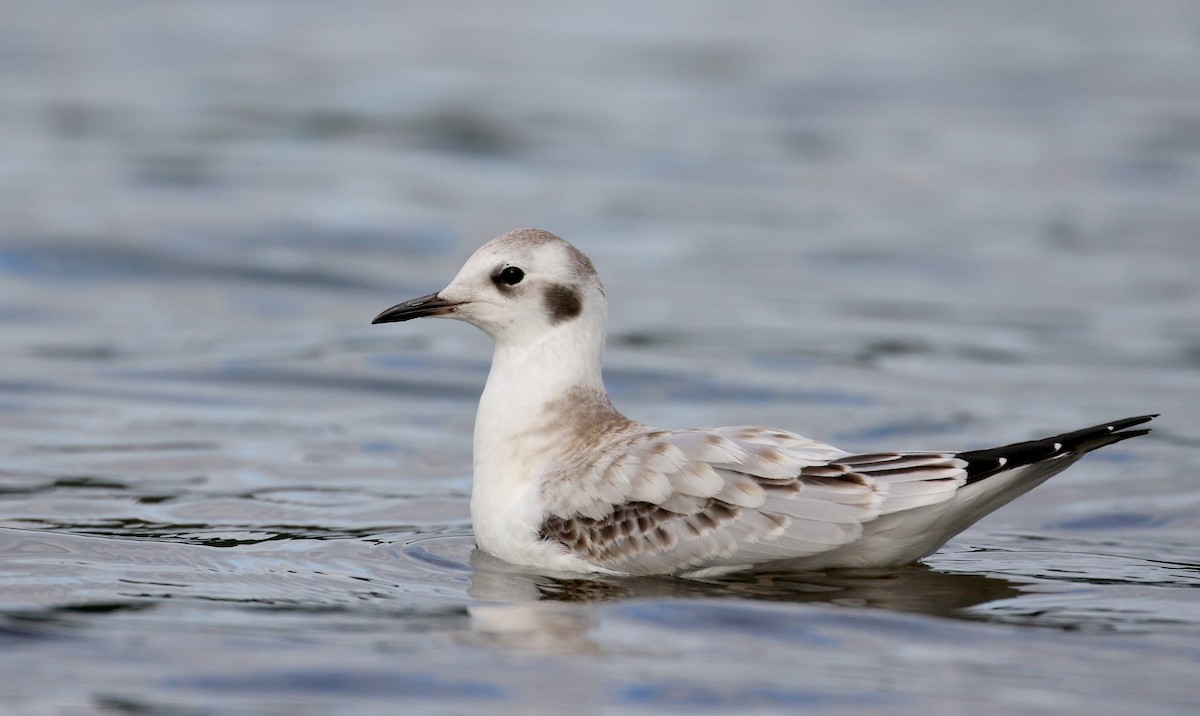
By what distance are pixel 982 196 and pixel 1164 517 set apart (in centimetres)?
1128

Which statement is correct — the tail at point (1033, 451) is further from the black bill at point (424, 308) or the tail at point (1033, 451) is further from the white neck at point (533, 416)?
the black bill at point (424, 308)

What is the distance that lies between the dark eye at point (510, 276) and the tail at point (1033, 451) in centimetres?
223

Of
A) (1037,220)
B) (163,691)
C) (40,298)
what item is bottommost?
(163,691)

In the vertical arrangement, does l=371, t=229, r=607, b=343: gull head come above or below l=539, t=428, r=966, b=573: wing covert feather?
above

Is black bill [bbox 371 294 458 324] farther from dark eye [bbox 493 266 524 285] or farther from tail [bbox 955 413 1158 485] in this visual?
tail [bbox 955 413 1158 485]

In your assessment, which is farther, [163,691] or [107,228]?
[107,228]

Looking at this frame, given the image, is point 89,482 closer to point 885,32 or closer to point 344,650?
point 344,650

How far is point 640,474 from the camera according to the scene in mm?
7875

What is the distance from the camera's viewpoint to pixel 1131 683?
6.52m

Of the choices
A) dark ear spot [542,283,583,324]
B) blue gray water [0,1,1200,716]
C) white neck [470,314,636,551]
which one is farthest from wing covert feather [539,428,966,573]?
dark ear spot [542,283,583,324]

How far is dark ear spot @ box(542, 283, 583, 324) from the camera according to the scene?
8492 millimetres

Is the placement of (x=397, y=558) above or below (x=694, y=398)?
below

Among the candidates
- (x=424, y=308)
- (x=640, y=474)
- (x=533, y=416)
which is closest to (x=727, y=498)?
(x=640, y=474)


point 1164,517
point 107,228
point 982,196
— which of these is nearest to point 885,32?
point 982,196
